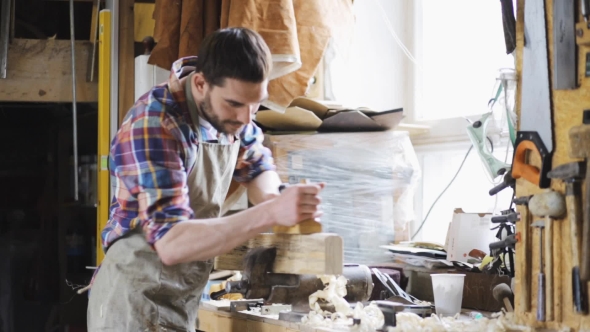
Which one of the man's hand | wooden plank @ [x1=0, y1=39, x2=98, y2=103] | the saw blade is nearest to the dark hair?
the man's hand

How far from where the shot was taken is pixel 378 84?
3.47m

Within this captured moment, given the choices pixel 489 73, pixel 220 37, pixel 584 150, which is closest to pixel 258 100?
pixel 220 37

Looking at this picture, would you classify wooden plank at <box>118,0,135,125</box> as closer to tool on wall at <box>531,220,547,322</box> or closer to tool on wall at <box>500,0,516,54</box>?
tool on wall at <box>500,0,516,54</box>

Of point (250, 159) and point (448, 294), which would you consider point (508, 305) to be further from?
point (250, 159)

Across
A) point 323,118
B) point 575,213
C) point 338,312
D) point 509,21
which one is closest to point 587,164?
point 575,213

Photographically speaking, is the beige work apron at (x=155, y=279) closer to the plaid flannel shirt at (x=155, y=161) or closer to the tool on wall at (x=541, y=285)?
the plaid flannel shirt at (x=155, y=161)

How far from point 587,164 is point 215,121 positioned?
0.86 m

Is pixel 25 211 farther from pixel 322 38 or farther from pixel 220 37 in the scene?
pixel 220 37

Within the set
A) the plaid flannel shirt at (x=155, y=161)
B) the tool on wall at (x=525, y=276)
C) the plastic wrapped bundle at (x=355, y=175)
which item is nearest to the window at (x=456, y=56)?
the plastic wrapped bundle at (x=355, y=175)

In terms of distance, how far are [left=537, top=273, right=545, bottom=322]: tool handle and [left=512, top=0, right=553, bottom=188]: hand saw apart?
0.69 feet

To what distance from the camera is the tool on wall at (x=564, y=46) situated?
67.2 inches

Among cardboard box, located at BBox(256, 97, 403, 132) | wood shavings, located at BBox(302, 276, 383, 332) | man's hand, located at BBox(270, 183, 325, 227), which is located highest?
cardboard box, located at BBox(256, 97, 403, 132)

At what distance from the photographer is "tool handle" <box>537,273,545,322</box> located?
1.74 metres

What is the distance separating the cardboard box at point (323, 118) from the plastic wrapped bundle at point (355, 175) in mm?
42
